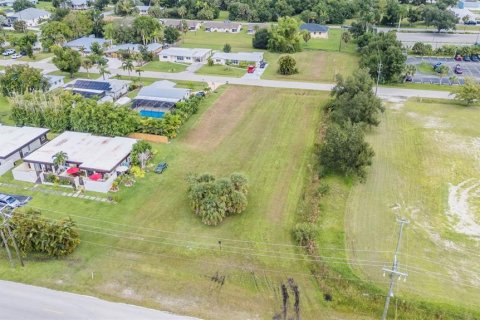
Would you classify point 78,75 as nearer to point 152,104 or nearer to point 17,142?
point 152,104

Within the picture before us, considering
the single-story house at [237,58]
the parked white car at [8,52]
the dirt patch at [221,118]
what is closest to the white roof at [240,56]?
the single-story house at [237,58]

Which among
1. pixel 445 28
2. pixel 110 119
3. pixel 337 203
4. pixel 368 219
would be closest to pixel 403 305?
pixel 368 219

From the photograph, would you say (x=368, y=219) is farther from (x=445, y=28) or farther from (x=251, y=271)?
(x=445, y=28)

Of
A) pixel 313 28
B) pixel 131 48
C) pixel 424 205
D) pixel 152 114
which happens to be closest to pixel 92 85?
pixel 152 114

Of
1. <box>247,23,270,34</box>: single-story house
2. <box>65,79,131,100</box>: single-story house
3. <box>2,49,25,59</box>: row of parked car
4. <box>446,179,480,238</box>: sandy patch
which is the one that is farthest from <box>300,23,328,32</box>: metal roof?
<box>446,179,480,238</box>: sandy patch

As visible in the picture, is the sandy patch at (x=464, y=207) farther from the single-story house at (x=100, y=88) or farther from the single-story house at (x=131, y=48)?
the single-story house at (x=131, y=48)

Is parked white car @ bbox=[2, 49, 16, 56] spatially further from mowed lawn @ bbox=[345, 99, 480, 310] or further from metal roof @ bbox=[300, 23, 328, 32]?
mowed lawn @ bbox=[345, 99, 480, 310]
